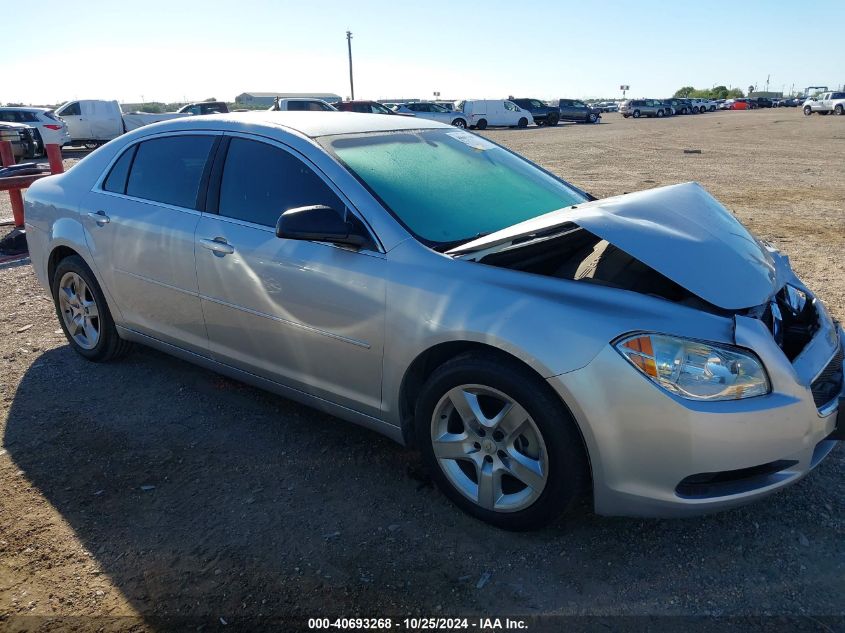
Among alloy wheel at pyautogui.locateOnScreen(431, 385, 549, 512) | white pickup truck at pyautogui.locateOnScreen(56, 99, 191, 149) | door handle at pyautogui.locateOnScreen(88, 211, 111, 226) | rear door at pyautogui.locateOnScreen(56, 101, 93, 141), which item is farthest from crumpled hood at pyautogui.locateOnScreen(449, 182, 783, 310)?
rear door at pyautogui.locateOnScreen(56, 101, 93, 141)

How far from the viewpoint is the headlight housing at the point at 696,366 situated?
2.32 m

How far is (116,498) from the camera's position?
3.11m

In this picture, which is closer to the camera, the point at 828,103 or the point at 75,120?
the point at 75,120

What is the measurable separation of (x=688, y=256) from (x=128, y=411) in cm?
319

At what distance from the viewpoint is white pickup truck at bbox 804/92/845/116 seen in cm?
4414

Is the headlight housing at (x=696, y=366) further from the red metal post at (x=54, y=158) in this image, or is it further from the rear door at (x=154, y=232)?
the red metal post at (x=54, y=158)

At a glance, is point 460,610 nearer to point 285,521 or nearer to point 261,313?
point 285,521

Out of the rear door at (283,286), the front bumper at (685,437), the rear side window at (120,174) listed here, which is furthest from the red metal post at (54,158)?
the front bumper at (685,437)

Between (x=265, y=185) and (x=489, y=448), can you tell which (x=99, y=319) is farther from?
(x=489, y=448)

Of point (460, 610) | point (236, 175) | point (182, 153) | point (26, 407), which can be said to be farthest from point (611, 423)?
point (26, 407)

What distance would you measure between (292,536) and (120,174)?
8.72 ft

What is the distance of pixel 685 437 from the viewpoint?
2307 mm

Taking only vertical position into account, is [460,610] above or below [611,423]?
below

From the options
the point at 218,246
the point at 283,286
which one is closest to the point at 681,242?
the point at 283,286
